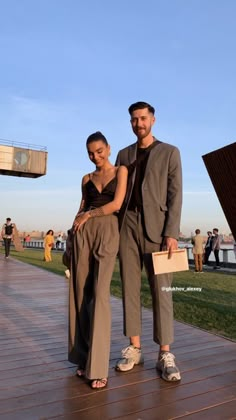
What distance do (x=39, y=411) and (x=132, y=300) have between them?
994mm

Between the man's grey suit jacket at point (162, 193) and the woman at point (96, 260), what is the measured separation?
219 millimetres

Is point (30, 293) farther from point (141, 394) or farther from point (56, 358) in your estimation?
point (141, 394)

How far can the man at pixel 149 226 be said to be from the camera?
8.82 ft

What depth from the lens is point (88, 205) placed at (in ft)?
8.99

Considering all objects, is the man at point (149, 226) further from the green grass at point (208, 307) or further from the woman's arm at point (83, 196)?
the green grass at point (208, 307)

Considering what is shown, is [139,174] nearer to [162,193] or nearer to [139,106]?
[162,193]

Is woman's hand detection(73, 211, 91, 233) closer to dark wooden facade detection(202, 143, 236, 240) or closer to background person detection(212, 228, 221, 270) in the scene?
dark wooden facade detection(202, 143, 236, 240)

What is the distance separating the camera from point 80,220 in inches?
101

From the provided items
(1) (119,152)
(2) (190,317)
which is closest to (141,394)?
(1) (119,152)

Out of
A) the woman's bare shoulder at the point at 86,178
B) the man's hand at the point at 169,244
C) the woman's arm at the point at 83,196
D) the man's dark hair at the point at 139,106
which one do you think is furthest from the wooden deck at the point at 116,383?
the man's dark hair at the point at 139,106

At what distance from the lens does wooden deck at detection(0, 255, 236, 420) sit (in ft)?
6.92

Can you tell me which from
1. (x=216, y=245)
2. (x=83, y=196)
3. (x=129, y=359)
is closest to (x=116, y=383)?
(x=129, y=359)

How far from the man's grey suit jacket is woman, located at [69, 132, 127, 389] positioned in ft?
0.72

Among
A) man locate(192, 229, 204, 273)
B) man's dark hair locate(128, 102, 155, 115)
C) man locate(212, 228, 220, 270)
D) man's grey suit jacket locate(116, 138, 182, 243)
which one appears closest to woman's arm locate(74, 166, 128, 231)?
man's grey suit jacket locate(116, 138, 182, 243)
